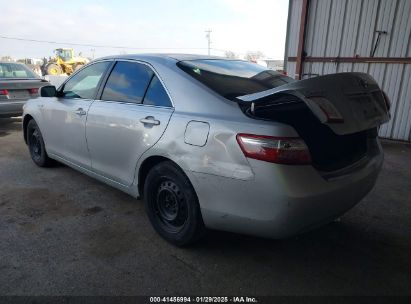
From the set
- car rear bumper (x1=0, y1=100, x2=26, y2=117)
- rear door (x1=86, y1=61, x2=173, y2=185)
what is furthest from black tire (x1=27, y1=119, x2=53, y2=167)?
car rear bumper (x1=0, y1=100, x2=26, y2=117)

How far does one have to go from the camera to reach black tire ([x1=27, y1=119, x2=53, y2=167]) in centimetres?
477

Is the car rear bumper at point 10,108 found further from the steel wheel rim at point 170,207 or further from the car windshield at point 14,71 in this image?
the steel wheel rim at point 170,207

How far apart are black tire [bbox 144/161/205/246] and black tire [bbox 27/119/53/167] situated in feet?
8.41

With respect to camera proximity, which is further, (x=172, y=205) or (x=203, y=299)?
(x=172, y=205)

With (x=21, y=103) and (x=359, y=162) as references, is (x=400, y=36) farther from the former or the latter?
(x=21, y=103)

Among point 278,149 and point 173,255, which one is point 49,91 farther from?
point 278,149

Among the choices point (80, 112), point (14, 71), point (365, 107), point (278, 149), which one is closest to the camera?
point (278, 149)

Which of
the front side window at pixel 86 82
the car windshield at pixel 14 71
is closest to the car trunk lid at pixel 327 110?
the front side window at pixel 86 82

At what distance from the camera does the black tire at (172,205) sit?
2588 mm

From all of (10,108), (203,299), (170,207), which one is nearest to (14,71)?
(10,108)

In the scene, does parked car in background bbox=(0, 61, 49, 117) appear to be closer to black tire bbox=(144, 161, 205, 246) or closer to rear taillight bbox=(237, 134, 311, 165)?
black tire bbox=(144, 161, 205, 246)

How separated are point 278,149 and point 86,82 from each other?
275 centimetres

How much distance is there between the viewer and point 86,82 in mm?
3910

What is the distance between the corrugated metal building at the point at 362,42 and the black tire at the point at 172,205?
6207 millimetres
